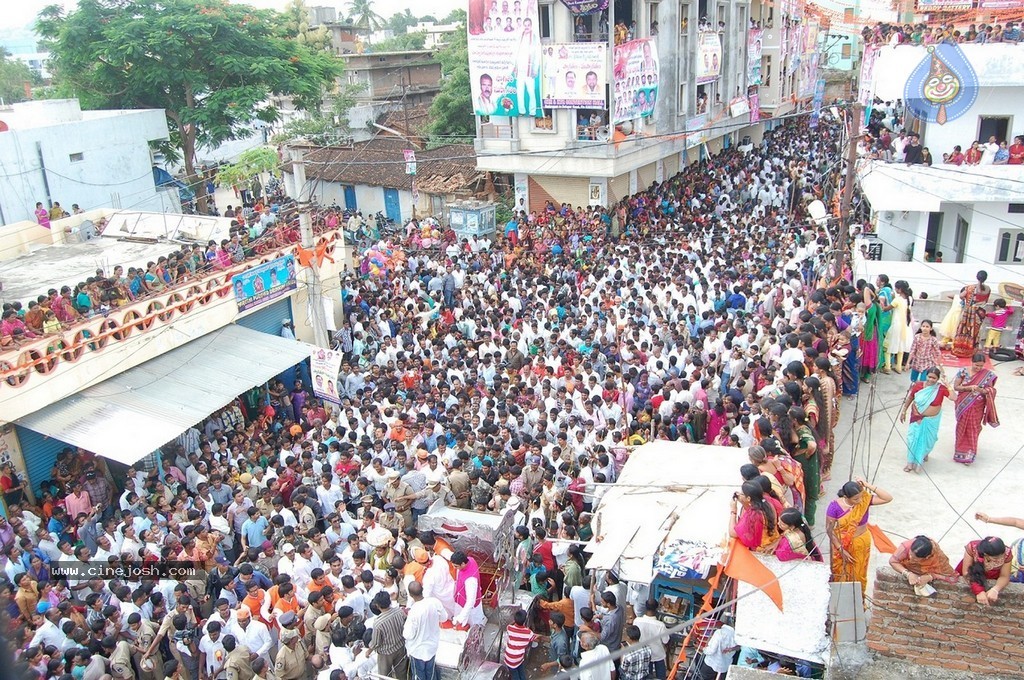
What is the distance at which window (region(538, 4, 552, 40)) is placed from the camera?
79.2 ft

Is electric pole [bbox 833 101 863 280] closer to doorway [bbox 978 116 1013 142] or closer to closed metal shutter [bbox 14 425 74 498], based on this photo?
doorway [bbox 978 116 1013 142]

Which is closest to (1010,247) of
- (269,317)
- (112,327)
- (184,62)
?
(269,317)

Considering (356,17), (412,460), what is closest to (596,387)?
(412,460)

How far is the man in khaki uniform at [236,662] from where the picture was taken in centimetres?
704

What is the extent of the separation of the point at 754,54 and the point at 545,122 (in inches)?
624

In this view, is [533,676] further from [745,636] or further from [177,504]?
[177,504]

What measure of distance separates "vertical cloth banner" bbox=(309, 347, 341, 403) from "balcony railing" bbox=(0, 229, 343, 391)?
2.69 metres

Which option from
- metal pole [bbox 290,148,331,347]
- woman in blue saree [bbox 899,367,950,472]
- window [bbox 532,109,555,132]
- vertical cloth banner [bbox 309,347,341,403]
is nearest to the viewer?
woman in blue saree [bbox 899,367,950,472]

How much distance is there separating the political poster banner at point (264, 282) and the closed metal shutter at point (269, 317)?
0.83ft

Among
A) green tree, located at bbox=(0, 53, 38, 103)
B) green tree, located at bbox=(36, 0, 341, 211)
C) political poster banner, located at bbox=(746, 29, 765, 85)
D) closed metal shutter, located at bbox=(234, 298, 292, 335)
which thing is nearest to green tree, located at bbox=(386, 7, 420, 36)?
green tree, located at bbox=(0, 53, 38, 103)

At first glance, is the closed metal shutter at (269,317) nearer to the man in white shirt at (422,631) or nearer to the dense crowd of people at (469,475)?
the dense crowd of people at (469,475)

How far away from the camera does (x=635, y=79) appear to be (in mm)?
24391

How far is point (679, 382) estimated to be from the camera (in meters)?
11.3

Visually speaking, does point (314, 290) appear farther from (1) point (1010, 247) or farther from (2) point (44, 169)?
(1) point (1010, 247)
